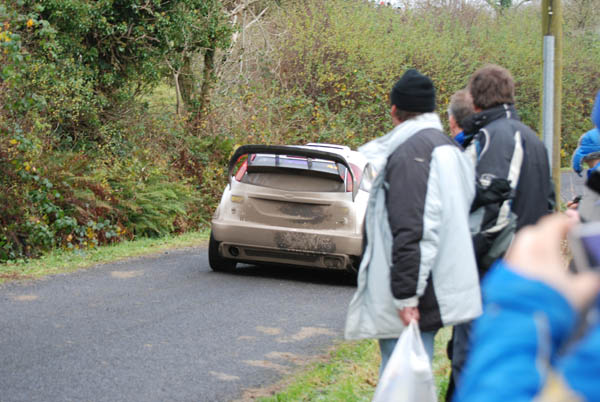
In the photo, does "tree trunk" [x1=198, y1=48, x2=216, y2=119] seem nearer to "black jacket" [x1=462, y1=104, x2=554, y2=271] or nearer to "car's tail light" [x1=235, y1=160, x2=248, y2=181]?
"car's tail light" [x1=235, y1=160, x2=248, y2=181]

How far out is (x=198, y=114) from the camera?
65.5 feet

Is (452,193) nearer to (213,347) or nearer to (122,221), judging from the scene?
(213,347)

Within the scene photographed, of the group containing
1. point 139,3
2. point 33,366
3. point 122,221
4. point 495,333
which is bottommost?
point 122,221

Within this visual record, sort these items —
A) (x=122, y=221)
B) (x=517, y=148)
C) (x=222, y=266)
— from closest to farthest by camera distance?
(x=517, y=148) < (x=222, y=266) < (x=122, y=221)

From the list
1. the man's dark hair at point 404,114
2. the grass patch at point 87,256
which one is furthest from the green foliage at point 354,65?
the man's dark hair at point 404,114

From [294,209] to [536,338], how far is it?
8.50 meters

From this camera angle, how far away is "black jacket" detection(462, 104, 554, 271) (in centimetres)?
411

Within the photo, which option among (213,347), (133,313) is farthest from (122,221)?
(213,347)

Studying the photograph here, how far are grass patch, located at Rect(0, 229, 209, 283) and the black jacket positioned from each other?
7.20 m

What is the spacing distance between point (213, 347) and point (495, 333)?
5.53 metres

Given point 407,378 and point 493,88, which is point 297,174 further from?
point 407,378

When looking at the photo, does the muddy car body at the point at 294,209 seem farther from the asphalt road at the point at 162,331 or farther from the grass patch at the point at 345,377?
the grass patch at the point at 345,377

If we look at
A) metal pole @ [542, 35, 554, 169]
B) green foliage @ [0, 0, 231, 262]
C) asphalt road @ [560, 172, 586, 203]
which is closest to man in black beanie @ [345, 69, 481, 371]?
metal pole @ [542, 35, 554, 169]

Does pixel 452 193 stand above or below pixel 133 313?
above
